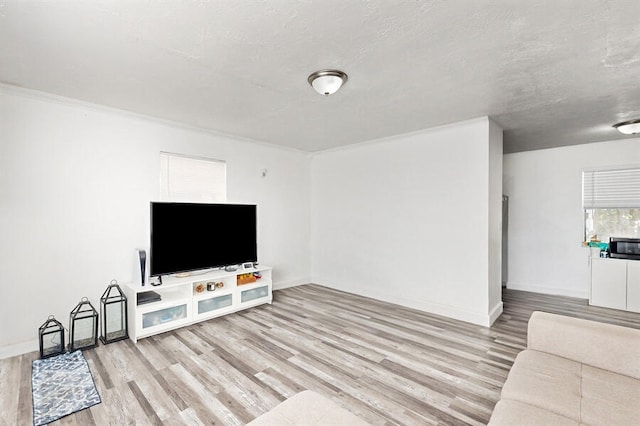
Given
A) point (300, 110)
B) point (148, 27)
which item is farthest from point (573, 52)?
point (148, 27)

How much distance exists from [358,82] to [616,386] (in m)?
2.67

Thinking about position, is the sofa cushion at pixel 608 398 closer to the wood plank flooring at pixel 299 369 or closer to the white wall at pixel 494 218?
the wood plank flooring at pixel 299 369

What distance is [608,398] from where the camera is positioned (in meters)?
1.51

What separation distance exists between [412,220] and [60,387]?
13.6ft

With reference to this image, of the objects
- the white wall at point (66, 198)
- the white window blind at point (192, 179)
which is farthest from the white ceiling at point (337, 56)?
the white window blind at point (192, 179)

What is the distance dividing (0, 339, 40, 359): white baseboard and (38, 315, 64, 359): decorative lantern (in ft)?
0.69

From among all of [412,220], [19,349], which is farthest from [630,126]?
[19,349]

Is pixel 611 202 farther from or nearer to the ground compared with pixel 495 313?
farther from the ground

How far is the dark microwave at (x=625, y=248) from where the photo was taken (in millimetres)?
4328

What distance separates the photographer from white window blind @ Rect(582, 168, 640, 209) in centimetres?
463

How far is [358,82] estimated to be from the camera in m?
2.70

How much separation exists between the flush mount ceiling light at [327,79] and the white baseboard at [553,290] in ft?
16.8

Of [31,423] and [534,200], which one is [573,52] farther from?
[31,423]

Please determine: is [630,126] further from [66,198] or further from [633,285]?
[66,198]
